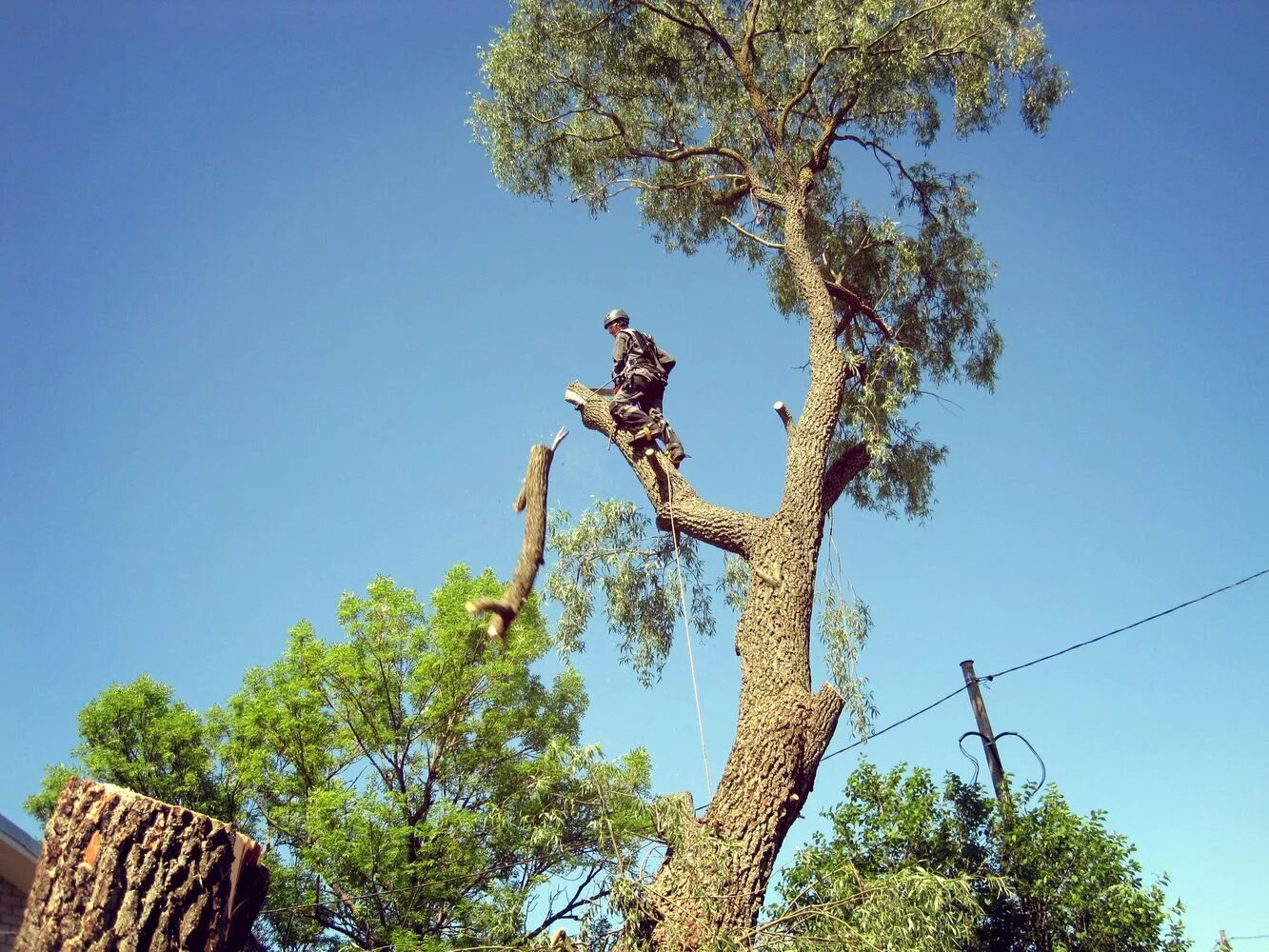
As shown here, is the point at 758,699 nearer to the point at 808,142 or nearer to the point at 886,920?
the point at 886,920

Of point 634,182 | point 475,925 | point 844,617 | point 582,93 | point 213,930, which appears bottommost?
point 213,930

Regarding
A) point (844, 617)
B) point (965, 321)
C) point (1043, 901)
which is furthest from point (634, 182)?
point (1043, 901)

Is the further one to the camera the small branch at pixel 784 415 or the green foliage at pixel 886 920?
the small branch at pixel 784 415

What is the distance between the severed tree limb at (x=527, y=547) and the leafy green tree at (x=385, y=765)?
398 cm

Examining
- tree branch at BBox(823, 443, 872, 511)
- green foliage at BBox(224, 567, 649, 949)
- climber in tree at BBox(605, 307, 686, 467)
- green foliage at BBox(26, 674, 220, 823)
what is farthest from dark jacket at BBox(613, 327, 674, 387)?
green foliage at BBox(26, 674, 220, 823)

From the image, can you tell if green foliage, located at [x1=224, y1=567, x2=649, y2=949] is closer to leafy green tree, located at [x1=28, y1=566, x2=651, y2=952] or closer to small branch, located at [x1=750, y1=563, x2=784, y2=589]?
leafy green tree, located at [x1=28, y1=566, x2=651, y2=952]

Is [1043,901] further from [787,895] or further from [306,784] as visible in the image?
[306,784]

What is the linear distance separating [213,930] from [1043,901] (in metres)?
6.56

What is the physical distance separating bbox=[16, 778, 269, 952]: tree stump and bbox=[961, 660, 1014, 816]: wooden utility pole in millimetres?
6797

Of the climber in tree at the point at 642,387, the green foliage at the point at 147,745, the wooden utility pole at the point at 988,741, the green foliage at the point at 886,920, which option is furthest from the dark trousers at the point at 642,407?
the green foliage at the point at 147,745

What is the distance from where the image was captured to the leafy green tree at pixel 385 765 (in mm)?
10820

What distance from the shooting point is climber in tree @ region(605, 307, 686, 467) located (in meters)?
7.35

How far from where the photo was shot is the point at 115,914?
3076 mm

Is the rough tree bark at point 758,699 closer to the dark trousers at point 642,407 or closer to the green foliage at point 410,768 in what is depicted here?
the dark trousers at point 642,407
